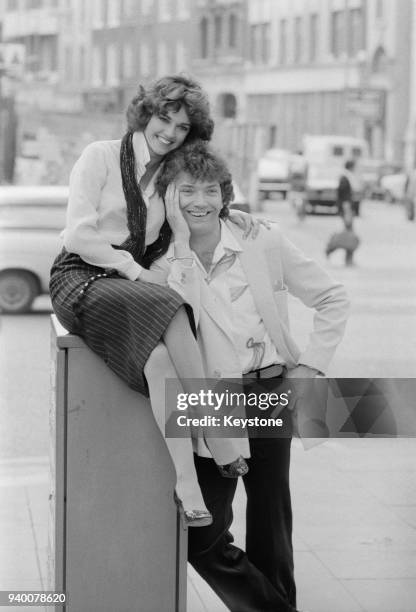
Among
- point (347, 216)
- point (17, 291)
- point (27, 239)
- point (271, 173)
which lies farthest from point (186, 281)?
point (17, 291)

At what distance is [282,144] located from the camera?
6.34m

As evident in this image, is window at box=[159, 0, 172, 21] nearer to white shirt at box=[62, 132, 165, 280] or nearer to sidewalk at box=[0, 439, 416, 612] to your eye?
white shirt at box=[62, 132, 165, 280]

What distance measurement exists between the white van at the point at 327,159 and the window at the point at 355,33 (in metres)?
0.90

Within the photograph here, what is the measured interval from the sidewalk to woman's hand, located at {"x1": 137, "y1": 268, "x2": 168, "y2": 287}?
→ 1.15m

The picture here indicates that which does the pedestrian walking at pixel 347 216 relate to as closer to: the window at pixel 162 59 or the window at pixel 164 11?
the window at pixel 162 59

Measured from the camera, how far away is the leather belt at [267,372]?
337 centimetres

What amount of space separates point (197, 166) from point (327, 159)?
7.29m

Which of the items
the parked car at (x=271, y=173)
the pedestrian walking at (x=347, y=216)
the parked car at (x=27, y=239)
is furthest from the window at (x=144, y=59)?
the parked car at (x=27, y=239)

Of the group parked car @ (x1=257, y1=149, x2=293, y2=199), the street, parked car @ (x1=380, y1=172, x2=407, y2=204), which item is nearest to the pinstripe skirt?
the street

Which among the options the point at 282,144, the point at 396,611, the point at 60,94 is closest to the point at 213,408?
the point at 396,611

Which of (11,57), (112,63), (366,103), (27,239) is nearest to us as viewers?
(112,63)

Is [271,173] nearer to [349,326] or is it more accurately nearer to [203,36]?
[349,326]

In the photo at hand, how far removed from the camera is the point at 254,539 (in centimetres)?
357

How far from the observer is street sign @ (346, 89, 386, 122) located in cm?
552
